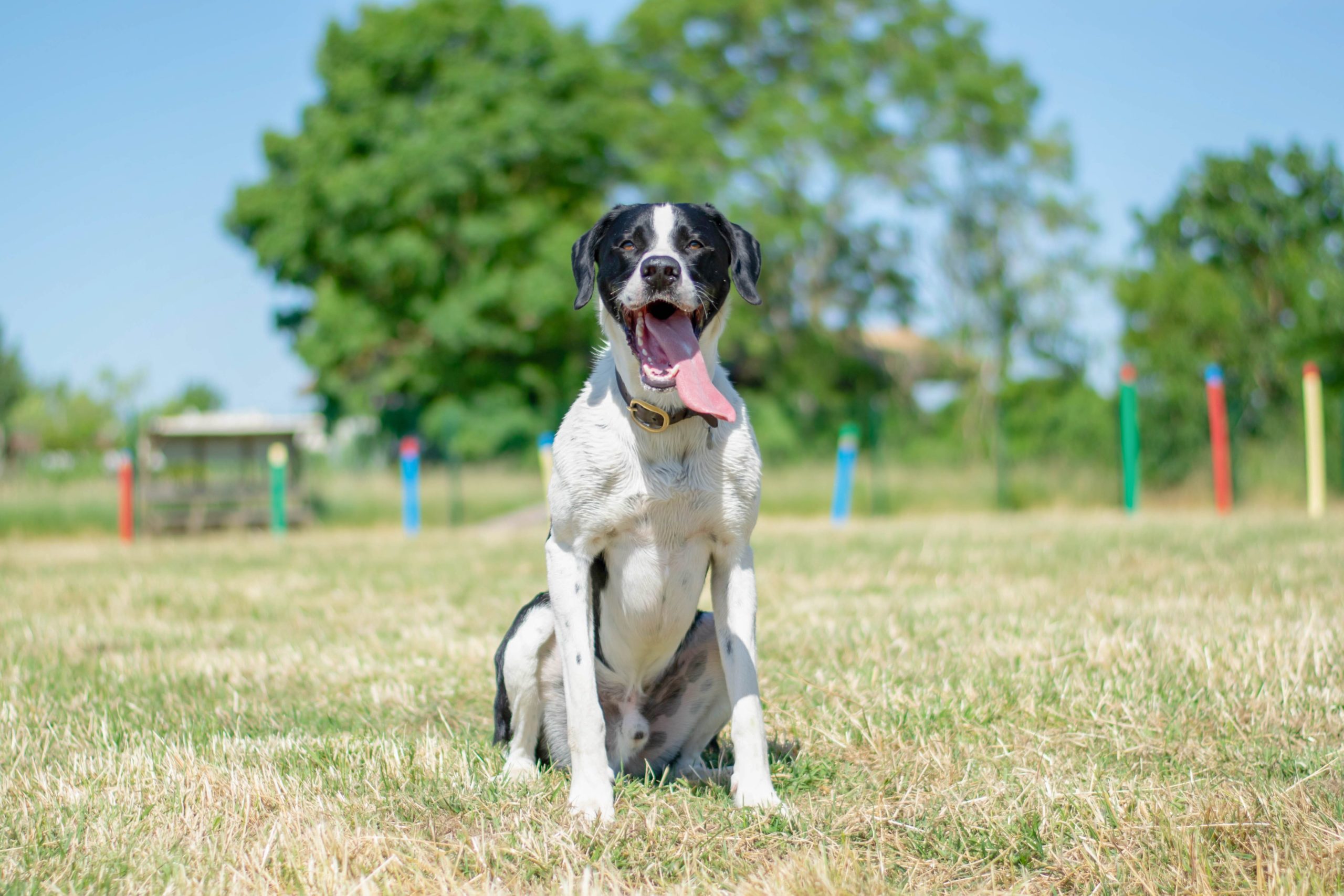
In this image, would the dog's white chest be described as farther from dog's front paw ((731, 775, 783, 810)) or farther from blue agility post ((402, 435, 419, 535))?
blue agility post ((402, 435, 419, 535))

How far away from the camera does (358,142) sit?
79.7 ft

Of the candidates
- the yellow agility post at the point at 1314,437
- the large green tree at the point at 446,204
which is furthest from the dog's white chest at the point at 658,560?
the large green tree at the point at 446,204

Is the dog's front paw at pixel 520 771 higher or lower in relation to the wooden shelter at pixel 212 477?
lower

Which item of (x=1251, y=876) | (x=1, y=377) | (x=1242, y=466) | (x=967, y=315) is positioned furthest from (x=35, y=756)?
(x=1, y=377)

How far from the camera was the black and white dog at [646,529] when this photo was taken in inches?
115

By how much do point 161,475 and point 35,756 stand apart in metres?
16.2

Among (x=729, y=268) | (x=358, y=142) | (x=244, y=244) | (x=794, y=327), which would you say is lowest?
(x=729, y=268)

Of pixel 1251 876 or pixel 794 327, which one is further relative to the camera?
pixel 794 327

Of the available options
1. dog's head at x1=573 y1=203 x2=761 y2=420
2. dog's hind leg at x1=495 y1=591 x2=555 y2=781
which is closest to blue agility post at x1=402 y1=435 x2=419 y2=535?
dog's hind leg at x1=495 y1=591 x2=555 y2=781

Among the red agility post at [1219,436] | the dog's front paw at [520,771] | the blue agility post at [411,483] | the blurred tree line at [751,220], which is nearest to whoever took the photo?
the dog's front paw at [520,771]

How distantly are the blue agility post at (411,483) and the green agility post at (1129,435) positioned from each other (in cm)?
1005

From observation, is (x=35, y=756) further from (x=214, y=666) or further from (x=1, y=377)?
(x=1, y=377)

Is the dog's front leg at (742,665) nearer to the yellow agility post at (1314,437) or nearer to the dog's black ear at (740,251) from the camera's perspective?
the dog's black ear at (740,251)

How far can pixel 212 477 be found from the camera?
1897 cm
